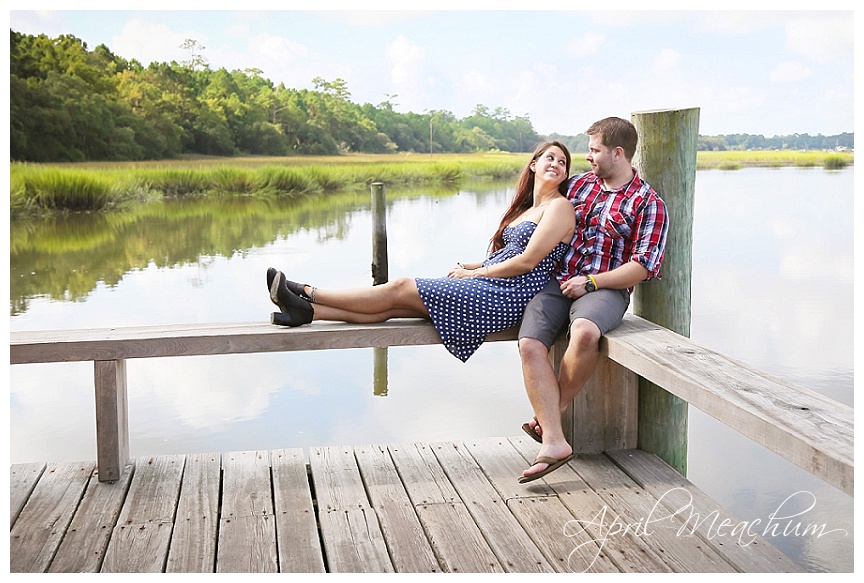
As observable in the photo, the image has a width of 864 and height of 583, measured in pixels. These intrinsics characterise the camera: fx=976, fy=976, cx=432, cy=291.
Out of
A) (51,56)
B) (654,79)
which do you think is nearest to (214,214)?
(51,56)

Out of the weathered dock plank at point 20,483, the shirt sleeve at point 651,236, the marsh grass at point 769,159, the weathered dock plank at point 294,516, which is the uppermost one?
the marsh grass at point 769,159

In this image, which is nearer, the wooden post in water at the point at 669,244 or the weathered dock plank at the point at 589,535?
the weathered dock plank at the point at 589,535

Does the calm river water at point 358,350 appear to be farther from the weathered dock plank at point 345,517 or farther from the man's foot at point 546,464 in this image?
the weathered dock plank at point 345,517

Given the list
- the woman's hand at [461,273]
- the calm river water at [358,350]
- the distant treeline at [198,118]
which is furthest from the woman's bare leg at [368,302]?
the distant treeline at [198,118]

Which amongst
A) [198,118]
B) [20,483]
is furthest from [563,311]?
[198,118]

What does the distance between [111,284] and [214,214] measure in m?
2.85

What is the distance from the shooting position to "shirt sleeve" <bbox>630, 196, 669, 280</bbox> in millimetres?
3129

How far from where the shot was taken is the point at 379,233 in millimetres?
8055

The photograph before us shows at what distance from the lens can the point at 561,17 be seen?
49.2 ft

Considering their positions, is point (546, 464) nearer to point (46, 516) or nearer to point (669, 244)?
point (669, 244)

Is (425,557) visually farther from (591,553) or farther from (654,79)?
(654,79)

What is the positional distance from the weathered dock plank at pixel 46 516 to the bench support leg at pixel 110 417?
97 mm

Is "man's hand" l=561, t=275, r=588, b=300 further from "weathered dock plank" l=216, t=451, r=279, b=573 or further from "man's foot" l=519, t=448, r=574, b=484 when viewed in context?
"weathered dock plank" l=216, t=451, r=279, b=573

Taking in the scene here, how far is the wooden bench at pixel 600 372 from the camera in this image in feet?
7.32
